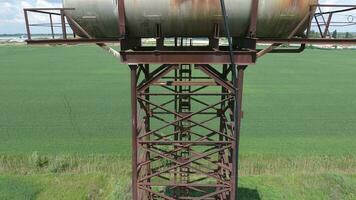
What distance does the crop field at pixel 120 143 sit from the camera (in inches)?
592

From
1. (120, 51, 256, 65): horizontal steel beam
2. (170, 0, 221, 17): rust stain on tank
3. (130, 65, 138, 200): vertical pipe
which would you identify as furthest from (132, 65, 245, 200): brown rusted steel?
(170, 0, 221, 17): rust stain on tank

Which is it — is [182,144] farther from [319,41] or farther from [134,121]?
[319,41]

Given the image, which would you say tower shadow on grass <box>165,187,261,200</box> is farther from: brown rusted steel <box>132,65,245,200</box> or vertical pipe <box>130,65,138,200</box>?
vertical pipe <box>130,65,138,200</box>

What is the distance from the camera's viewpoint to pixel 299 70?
5325cm

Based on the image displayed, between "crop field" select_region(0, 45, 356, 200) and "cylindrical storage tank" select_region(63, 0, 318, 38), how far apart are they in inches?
325

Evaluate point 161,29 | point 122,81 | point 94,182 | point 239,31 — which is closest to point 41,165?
point 94,182

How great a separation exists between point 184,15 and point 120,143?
13429 mm

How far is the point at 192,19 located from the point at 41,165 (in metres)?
13.1

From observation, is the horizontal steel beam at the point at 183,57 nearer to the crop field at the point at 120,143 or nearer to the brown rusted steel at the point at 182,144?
the brown rusted steel at the point at 182,144

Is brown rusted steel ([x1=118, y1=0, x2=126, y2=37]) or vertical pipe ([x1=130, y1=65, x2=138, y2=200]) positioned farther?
vertical pipe ([x1=130, y1=65, x2=138, y2=200])

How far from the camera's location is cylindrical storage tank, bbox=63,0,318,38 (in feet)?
26.6

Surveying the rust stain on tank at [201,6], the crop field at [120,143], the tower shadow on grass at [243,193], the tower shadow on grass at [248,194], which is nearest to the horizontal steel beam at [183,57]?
the rust stain on tank at [201,6]

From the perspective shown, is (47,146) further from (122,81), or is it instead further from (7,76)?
(7,76)

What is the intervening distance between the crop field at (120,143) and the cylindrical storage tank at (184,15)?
8250 millimetres
